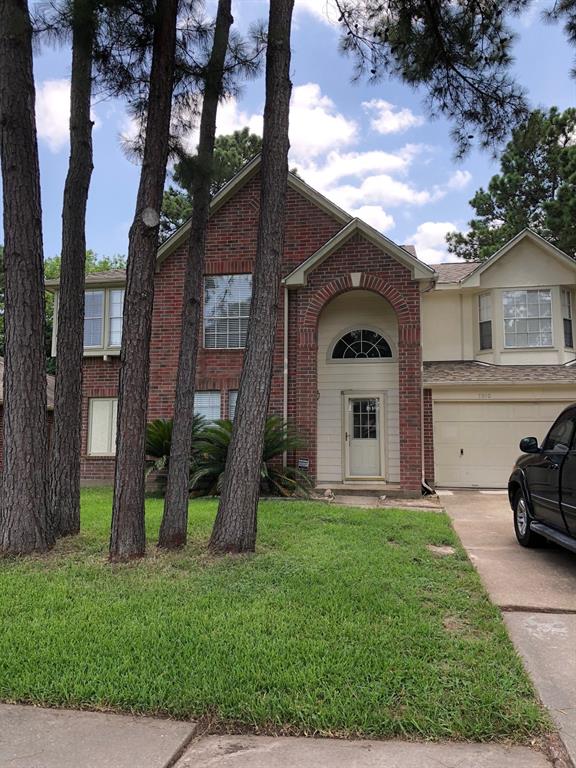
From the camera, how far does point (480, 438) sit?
13625 millimetres

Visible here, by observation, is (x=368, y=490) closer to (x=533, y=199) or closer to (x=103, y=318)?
(x=103, y=318)

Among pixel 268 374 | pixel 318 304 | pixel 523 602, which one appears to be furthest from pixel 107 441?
pixel 523 602

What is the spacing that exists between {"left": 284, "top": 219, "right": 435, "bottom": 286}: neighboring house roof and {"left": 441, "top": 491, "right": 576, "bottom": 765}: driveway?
5.87 metres

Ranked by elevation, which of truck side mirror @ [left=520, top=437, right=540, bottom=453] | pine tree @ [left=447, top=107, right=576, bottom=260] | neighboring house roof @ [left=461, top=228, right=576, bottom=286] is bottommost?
truck side mirror @ [left=520, top=437, right=540, bottom=453]

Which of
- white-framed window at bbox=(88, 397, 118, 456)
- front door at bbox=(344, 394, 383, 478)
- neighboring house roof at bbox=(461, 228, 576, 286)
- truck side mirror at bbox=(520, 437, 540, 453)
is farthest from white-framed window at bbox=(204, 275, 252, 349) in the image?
truck side mirror at bbox=(520, 437, 540, 453)

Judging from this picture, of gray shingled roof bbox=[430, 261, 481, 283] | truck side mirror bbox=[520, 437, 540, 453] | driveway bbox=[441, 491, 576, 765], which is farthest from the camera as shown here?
gray shingled roof bbox=[430, 261, 481, 283]

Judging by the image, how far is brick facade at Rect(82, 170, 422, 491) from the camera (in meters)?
11.9

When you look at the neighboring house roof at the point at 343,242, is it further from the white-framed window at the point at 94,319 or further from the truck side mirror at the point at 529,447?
the truck side mirror at the point at 529,447

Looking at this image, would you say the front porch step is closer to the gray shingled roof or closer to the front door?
the front door

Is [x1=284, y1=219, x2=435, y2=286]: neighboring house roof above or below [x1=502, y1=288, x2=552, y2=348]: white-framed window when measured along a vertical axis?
above

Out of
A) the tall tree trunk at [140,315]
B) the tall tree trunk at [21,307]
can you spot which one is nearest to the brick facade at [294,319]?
the tall tree trunk at [140,315]

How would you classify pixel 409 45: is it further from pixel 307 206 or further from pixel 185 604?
pixel 185 604

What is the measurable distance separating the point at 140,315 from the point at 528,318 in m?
11.2

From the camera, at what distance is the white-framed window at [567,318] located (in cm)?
1401
